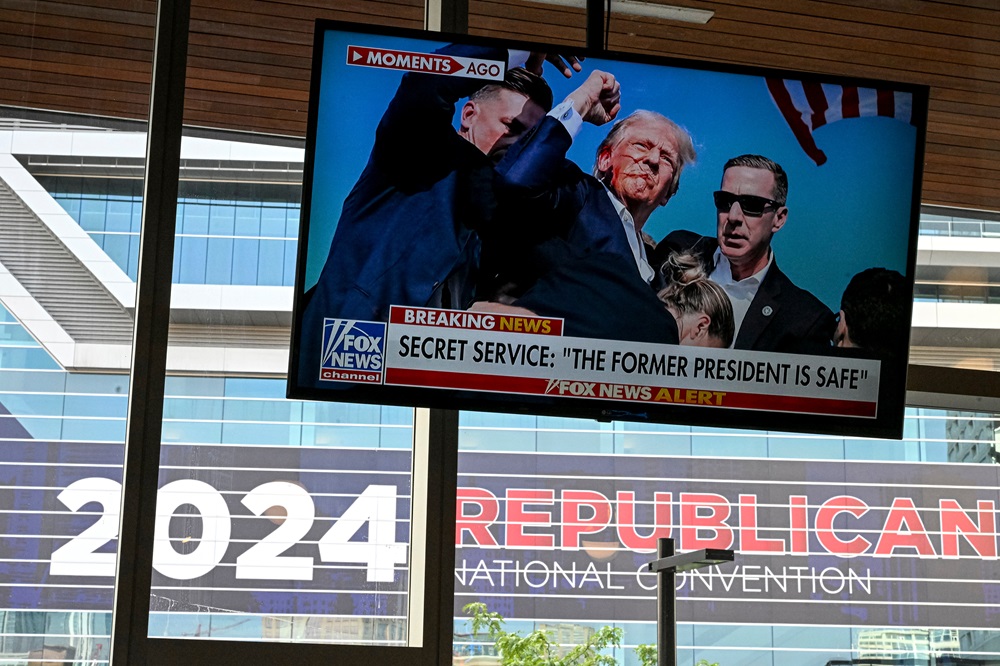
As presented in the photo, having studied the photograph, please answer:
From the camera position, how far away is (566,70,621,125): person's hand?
2.80m

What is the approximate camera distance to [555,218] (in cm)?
275

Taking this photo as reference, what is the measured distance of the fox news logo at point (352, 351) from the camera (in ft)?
8.55

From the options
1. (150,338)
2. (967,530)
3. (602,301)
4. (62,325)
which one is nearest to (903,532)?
(967,530)

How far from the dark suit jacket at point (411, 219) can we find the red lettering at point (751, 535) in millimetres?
1186

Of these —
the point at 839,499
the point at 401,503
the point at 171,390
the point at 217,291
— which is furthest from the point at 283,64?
the point at 839,499

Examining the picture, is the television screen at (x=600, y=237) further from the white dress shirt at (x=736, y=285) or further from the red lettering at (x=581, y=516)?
the red lettering at (x=581, y=516)

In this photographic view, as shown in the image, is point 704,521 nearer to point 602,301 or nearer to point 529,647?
point 529,647

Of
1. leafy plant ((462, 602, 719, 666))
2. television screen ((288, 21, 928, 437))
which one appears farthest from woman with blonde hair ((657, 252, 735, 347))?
leafy plant ((462, 602, 719, 666))

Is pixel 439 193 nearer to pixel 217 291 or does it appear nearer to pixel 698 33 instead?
pixel 217 291

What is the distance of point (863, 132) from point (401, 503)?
151 cm

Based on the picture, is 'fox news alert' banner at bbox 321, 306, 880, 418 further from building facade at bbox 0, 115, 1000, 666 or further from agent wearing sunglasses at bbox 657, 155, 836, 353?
building facade at bbox 0, 115, 1000, 666

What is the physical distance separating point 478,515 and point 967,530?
1.46m

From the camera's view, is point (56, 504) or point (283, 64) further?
point (283, 64)

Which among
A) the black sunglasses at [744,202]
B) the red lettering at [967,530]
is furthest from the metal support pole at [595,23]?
the red lettering at [967,530]
